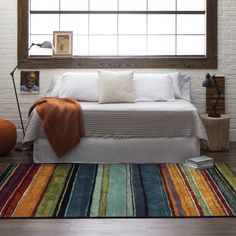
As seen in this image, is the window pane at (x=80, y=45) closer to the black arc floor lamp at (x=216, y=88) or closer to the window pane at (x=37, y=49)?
the window pane at (x=37, y=49)

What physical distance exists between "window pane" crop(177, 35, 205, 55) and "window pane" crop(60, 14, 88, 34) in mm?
1200

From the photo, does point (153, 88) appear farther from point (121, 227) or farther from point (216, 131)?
point (121, 227)

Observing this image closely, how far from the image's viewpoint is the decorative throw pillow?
4.59 meters

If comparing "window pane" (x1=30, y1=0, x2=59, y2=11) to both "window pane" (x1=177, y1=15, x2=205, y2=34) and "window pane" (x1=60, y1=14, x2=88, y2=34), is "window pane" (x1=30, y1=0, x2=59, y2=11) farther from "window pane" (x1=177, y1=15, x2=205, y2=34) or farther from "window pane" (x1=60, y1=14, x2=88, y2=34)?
"window pane" (x1=177, y1=15, x2=205, y2=34)

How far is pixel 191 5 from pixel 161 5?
37 cm

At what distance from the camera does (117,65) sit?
205 inches

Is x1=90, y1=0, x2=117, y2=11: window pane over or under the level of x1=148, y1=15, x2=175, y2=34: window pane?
over

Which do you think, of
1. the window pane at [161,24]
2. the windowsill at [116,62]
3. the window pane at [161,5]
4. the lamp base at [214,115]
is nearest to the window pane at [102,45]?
the windowsill at [116,62]

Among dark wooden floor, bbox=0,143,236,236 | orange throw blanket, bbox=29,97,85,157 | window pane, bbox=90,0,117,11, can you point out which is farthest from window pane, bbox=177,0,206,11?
dark wooden floor, bbox=0,143,236,236

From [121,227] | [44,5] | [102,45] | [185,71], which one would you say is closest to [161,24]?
[185,71]

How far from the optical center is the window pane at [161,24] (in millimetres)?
5328

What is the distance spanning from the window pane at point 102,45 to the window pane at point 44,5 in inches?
23.6

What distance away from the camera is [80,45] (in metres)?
5.34

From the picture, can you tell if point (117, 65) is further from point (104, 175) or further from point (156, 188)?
point (156, 188)
